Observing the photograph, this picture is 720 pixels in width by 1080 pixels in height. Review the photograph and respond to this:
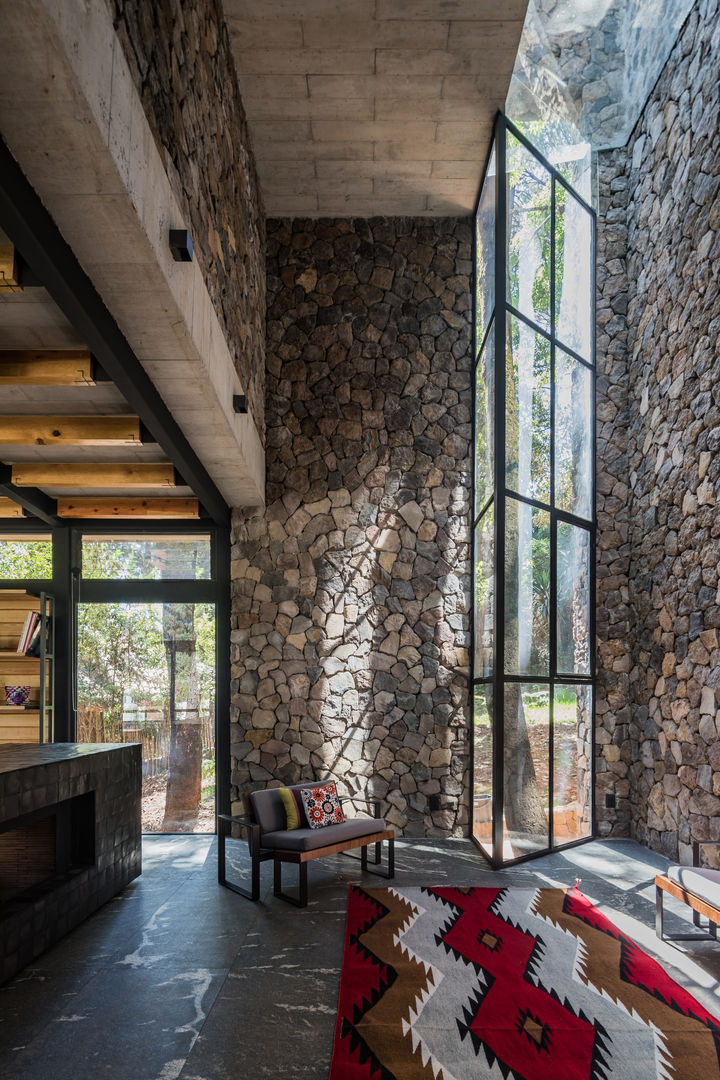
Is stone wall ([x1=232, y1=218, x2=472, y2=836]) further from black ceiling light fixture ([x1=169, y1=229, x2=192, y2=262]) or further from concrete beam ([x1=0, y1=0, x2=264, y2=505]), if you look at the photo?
black ceiling light fixture ([x1=169, y1=229, x2=192, y2=262])

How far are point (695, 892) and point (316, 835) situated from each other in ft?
7.63

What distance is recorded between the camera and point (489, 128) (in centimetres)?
613

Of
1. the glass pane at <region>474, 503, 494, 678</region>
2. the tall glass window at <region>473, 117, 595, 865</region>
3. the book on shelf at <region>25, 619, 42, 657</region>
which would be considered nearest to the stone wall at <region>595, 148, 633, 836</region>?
the tall glass window at <region>473, 117, 595, 865</region>

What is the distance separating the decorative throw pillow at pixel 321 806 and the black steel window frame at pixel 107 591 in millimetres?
1539

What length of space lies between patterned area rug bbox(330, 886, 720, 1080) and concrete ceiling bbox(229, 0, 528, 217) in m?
5.71

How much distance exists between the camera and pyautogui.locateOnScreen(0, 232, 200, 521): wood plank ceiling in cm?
374

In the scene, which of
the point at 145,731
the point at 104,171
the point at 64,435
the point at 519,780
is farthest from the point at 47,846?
the point at 104,171

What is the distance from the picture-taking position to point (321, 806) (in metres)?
5.54

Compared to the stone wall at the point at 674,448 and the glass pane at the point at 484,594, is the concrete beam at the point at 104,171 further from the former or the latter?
the stone wall at the point at 674,448

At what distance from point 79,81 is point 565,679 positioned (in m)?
5.62

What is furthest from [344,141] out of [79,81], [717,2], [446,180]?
[79,81]

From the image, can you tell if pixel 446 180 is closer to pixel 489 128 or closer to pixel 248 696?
pixel 489 128

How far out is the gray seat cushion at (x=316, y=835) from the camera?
197 inches

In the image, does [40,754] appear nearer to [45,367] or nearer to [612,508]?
[45,367]
